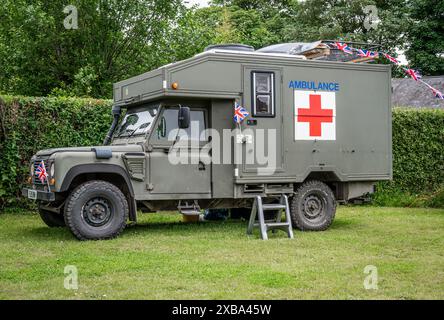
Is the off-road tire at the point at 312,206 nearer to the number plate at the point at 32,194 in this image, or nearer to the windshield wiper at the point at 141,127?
the windshield wiper at the point at 141,127

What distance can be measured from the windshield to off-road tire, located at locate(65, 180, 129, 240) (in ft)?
3.89

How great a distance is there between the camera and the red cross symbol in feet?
35.4

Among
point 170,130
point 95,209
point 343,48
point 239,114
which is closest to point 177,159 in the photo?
point 170,130

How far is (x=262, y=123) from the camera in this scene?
34.2 ft

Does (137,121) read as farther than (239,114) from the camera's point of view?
Yes

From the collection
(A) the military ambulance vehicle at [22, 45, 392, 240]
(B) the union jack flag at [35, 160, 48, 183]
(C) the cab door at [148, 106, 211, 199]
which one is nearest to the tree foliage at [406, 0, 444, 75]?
(A) the military ambulance vehicle at [22, 45, 392, 240]

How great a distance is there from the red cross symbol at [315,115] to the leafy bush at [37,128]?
4625 mm

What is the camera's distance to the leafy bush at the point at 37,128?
41.0 feet

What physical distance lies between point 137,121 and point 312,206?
3.32 m

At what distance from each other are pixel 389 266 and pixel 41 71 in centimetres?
1335

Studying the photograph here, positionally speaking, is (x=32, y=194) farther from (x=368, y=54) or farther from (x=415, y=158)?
(x=415, y=158)

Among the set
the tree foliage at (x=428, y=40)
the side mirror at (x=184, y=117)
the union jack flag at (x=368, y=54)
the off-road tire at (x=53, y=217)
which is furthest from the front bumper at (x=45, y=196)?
the tree foliage at (x=428, y=40)

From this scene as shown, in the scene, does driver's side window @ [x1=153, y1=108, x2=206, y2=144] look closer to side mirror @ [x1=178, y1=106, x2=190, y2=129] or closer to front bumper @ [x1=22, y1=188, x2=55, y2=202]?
side mirror @ [x1=178, y1=106, x2=190, y2=129]
